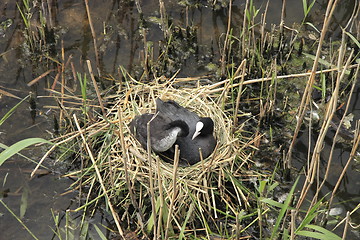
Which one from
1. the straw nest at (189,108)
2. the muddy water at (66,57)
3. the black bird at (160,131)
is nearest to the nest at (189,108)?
the straw nest at (189,108)

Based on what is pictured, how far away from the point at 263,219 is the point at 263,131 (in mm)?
973

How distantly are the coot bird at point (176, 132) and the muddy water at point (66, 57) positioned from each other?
80 cm

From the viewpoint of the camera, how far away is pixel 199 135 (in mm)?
4734

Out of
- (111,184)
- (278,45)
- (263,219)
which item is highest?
(278,45)

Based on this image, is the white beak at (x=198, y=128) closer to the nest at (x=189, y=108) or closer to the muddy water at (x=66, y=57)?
the nest at (x=189, y=108)

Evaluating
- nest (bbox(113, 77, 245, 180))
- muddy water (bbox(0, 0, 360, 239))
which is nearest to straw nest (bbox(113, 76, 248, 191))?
nest (bbox(113, 77, 245, 180))

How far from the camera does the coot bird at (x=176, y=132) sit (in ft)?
15.1

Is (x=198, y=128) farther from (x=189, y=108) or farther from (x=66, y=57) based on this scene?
(x=66, y=57)

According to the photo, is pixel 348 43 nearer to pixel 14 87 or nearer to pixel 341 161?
pixel 341 161

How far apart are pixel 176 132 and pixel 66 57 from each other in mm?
1834

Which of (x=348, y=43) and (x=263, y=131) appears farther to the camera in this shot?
(x=348, y=43)

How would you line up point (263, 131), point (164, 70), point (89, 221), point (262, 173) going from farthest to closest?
point (164, 70)
point (263, 131)
point (262, 173)
point (89, 221)

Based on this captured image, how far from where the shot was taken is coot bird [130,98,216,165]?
4.61 m

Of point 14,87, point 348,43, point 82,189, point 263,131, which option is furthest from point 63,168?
point 348,43
